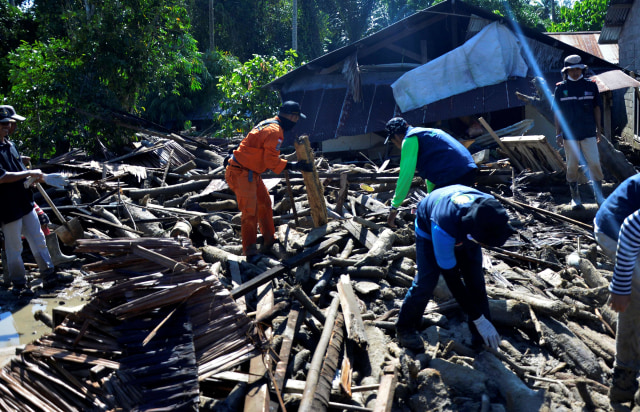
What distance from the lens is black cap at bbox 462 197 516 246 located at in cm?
353

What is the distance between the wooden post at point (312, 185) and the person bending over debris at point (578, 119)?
13.0 ft

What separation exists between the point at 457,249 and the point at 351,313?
47.4 inches

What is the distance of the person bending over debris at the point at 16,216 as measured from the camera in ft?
19.0

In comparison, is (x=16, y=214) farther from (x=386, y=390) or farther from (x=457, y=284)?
(x=457, y=284)

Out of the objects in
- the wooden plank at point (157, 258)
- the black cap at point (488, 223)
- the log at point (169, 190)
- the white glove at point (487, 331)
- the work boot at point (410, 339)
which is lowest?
the work boot at point (410, 339)

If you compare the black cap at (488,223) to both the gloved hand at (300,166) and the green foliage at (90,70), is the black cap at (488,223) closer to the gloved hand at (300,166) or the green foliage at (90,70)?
the gloved hand at (300,166)

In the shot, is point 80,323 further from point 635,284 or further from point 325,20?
point 325,20

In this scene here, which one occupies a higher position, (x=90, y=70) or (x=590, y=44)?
(x=90, y=70)

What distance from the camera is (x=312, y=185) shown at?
680 cm

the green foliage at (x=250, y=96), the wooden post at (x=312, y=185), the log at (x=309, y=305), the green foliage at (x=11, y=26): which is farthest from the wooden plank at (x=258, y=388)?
the green foliage at (x=11, y=26)

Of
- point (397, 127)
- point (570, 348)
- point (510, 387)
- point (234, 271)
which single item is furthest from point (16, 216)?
point (570, 348)

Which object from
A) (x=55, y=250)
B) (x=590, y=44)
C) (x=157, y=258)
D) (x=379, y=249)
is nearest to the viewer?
(x=157, y=258)

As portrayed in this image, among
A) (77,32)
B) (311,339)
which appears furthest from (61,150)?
(311,339)

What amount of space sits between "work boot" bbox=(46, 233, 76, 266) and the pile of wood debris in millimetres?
328
